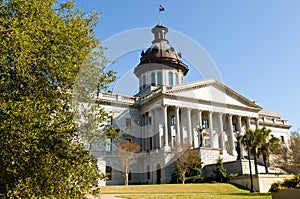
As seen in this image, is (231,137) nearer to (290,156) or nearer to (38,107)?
(290,156)

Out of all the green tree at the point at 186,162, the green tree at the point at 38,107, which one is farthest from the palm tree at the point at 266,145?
the green tree at the point at 38,107

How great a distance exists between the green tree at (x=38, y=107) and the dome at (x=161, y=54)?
44.8m

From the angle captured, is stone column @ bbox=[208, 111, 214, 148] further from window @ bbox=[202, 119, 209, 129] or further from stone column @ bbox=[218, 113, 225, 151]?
window @ bbox=[202, 119, 209, 129]

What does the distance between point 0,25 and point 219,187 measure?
25.8m

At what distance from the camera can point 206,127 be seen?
48094 mm

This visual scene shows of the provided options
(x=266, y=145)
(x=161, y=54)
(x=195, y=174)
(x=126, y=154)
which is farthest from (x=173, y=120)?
(x=161, y=54)

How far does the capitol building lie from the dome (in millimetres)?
588

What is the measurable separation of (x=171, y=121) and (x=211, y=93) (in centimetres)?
812

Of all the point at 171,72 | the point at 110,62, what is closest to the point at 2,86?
the point at 110,62

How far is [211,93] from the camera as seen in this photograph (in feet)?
158

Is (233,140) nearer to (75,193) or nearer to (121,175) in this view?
(121,175)

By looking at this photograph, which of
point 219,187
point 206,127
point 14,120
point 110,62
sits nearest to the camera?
point 14,120

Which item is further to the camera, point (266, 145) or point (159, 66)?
point (159, 66)

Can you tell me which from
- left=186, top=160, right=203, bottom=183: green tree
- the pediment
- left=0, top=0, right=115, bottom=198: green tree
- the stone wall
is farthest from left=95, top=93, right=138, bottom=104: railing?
left=0, top=0, right=115, bottom=198: green tree
